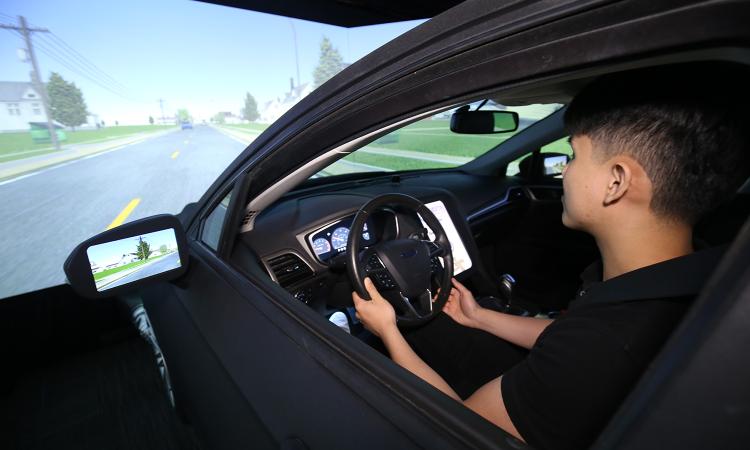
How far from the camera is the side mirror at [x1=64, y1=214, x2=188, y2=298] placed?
46.8 inches

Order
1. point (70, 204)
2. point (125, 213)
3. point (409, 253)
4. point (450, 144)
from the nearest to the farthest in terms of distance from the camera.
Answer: point (409, 253) → point (125, 213) → point (70, 204) → point (450, 144)

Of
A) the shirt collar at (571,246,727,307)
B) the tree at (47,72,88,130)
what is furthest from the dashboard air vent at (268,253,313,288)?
the tree at (47,72,88,130)

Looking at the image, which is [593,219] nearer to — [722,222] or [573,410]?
[573,410]

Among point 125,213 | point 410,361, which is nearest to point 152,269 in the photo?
point 410,361

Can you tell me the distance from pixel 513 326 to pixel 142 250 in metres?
1.67

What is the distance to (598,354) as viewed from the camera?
2.27 feet

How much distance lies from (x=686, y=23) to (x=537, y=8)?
202 millimetres

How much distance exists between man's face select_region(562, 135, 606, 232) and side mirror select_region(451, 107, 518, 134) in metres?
2.06

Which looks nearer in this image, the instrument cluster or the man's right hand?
the man's right hand

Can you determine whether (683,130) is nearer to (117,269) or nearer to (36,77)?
(117,269)

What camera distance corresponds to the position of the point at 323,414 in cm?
80

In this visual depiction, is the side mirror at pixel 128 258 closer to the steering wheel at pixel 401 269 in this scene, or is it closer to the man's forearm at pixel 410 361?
the steering wheel at pixel 401 269

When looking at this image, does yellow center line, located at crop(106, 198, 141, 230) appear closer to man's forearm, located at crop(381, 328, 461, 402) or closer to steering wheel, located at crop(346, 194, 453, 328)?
steering wheel, located at crop(346, 194, 453, 328)

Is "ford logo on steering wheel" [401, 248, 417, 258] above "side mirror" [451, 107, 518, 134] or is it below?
below
